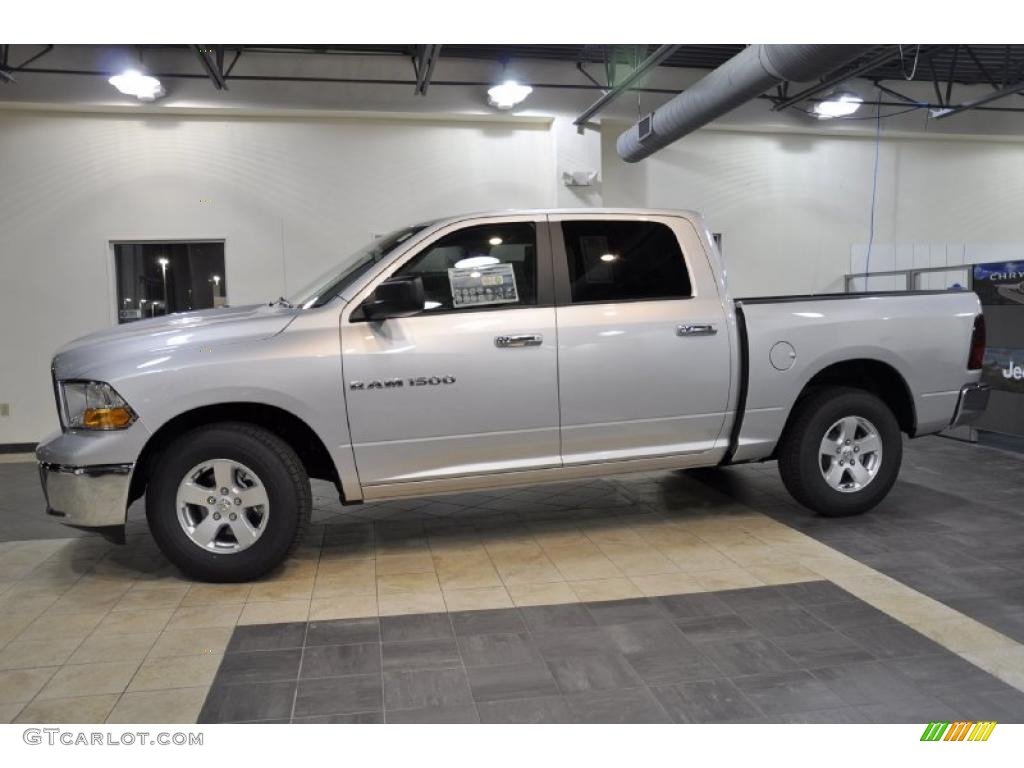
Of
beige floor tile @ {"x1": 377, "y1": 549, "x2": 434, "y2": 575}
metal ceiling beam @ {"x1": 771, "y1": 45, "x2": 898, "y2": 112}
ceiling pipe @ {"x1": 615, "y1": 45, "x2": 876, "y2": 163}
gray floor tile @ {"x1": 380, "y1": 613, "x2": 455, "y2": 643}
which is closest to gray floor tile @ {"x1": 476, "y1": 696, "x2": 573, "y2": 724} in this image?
gray floor tile @ {"x1": 380, "y1": 613, "x2": 455, "y2": 643}

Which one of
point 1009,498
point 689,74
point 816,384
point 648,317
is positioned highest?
point 689,74

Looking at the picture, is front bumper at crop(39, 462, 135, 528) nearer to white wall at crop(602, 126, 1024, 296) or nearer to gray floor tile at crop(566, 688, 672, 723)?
gray floor tile at crop(566, 688, 672, 723)

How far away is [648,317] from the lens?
4473 millimetres

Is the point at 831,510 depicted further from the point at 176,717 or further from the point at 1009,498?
the point at 176,717

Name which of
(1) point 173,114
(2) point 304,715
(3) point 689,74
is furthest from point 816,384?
(1) point 173,114

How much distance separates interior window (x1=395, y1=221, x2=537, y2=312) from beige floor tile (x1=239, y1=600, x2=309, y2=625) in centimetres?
162

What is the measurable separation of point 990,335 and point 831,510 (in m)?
4.05

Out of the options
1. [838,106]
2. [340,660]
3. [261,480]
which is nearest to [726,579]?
[340,660]

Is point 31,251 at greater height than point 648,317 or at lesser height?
greater

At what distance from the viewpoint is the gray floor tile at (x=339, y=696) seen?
2.78 m

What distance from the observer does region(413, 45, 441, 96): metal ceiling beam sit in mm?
7864

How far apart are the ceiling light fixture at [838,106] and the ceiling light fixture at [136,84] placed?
25.6ft

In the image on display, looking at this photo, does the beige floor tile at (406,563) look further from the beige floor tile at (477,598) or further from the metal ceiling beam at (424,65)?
the metal ceiling beam at (424,65)
